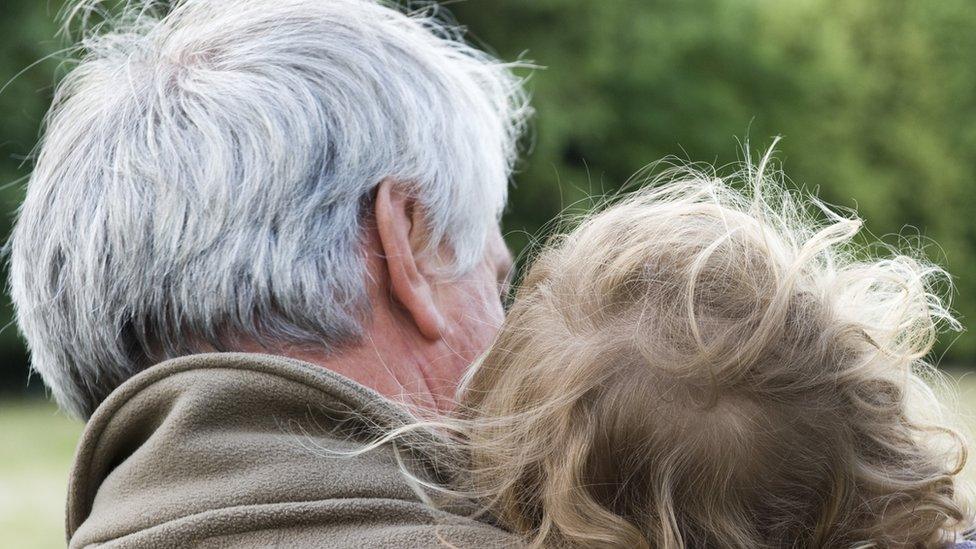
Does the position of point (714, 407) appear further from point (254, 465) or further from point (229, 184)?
point (229, 184)

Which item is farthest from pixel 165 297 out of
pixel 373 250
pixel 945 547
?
pixel 945 547

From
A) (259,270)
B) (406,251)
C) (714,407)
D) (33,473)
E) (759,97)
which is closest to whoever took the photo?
(714,407)

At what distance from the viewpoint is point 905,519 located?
118 centimetres

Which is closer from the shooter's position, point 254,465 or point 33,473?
point 254,465

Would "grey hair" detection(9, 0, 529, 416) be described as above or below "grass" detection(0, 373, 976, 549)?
above

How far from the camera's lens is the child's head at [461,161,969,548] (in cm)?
112

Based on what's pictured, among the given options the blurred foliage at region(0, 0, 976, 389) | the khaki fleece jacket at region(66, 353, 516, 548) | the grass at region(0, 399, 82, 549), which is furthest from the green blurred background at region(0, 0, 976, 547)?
the khaki fleece jacket at region(66, 353, 516, 548)

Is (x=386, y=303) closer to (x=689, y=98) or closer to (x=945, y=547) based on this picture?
(x=945, y=547)

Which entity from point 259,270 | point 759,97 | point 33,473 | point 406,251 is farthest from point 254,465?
point 759,97

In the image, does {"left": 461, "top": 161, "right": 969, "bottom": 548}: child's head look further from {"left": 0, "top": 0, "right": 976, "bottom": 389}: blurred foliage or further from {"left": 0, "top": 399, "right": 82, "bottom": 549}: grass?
{"left": 0, "top": 0, "right": 976, "bottom": 389}: blurred foliage

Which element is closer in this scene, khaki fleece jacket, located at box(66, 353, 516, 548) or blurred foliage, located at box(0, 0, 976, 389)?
khaki fleece jacket, located at box(66, 353, 516, 548)

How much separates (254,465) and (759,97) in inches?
644

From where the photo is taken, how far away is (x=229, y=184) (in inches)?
56.6

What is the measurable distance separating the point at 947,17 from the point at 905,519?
58.7 feet
